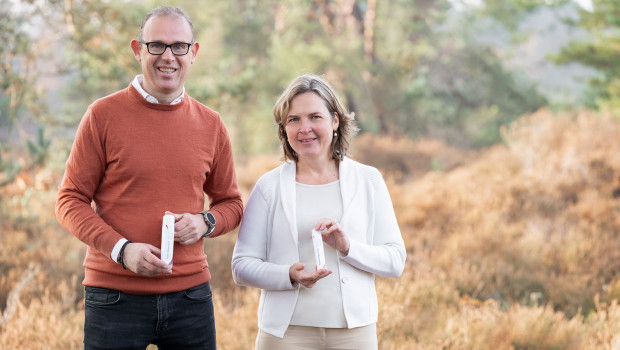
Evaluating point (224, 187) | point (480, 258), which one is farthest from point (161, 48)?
point (480, 258)

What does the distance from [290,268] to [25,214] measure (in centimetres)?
722

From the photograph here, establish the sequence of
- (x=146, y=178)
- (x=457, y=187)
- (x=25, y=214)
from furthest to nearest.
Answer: (x=457, y=187) → (x=25, y=214) → (x=146, y=178)

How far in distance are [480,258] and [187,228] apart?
16.6 feet

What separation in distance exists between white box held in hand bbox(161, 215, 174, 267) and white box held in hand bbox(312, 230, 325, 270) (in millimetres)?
507

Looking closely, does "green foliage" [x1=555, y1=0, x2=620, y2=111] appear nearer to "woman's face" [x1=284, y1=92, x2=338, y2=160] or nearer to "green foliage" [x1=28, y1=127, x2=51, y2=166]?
"green foliage" [x1=28, y1=127, x2=51, y2=166]

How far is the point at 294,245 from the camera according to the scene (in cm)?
242

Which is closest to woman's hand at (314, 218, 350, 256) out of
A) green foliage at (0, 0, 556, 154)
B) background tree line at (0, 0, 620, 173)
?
background tree line at (0, 0, 620, 173)

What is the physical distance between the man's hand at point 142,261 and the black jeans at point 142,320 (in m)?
0.17

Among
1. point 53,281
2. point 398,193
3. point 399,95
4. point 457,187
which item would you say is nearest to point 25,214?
point 53,281

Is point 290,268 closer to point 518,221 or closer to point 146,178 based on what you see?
point 146,178

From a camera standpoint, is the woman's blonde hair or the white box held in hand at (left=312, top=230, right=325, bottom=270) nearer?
the white box held in hand at (left=312, top=230, right=325, bottom=270)

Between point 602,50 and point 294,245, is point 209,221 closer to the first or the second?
point 294,245

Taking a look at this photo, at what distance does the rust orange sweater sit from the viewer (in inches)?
88.1

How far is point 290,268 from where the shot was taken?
2.32m
